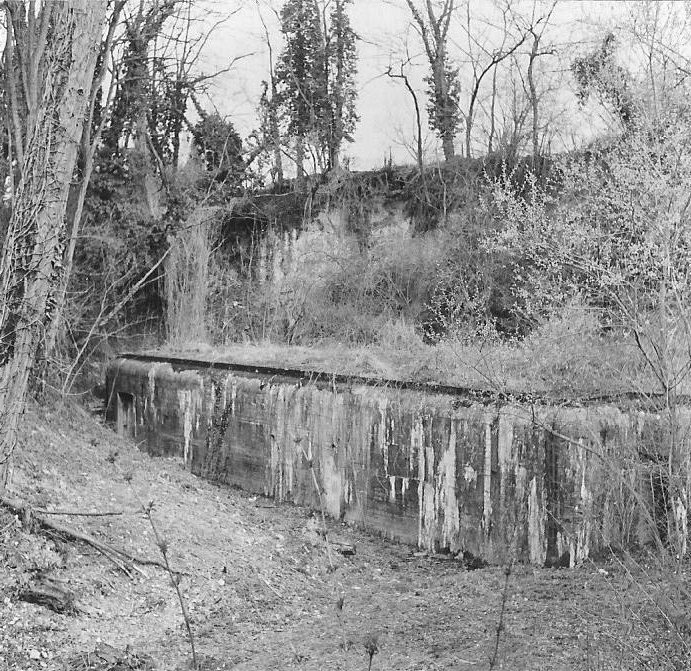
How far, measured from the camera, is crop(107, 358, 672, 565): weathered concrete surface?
21.0ft

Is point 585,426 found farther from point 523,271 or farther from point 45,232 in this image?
point 523,271

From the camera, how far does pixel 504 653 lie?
196 inches

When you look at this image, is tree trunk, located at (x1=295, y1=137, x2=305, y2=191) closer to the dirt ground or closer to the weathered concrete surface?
the weathered concrete surface

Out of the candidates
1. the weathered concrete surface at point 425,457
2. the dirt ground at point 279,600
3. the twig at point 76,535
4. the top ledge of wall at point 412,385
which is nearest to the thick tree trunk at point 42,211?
the twig at point 76,535

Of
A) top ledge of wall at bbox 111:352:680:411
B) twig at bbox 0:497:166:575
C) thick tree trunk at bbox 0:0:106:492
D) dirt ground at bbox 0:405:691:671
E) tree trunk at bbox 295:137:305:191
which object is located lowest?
dirt ground at bbox 0:405:691:671

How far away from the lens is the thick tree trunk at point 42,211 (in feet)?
18.7

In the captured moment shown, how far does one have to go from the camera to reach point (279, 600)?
6.38 metres

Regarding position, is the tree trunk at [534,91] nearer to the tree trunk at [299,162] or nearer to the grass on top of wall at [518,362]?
the tree trunk at [299,162]

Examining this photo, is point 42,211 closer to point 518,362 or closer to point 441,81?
point 518,362

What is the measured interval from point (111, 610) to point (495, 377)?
11.6 ft

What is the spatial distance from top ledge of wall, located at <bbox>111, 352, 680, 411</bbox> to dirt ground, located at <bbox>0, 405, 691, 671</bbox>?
1.30 metres

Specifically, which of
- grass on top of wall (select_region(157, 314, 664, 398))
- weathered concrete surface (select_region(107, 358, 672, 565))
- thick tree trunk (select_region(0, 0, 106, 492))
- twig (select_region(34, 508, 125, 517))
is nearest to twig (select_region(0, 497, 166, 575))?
twig (select_region(34, 508, 125, 517))

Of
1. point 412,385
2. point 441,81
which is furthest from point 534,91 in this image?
point 412,385

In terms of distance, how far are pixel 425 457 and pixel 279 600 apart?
1909 mm
